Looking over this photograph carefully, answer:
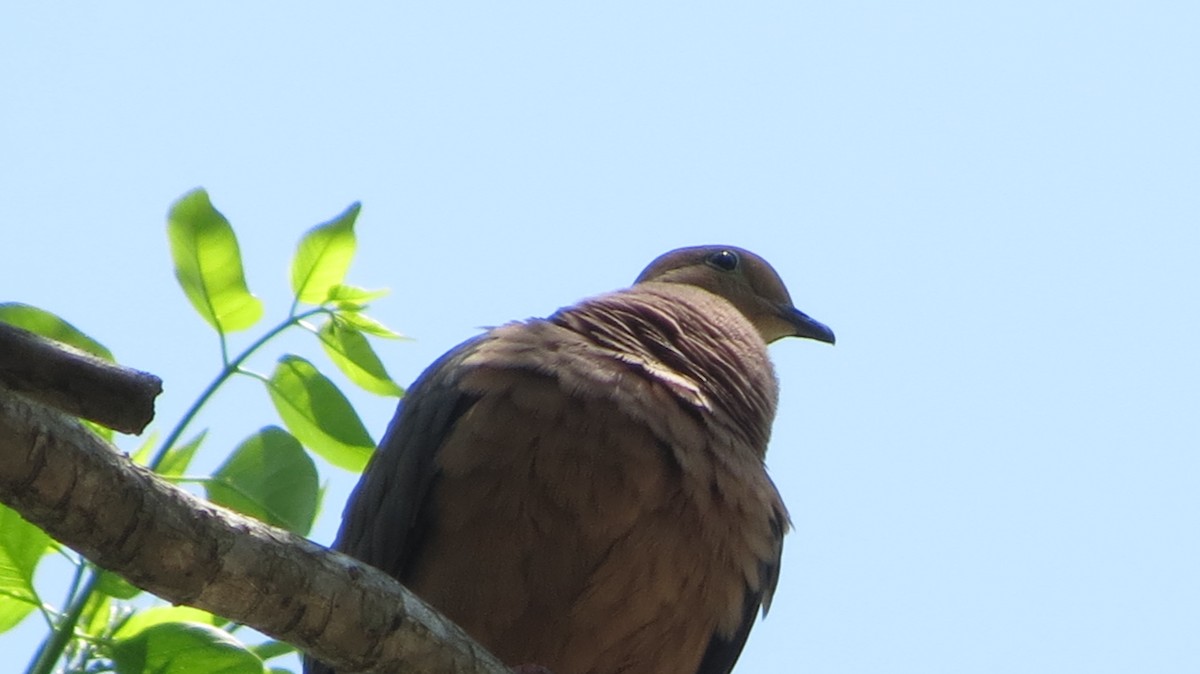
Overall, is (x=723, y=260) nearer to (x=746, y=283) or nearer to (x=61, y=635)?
(x=746, y=283)

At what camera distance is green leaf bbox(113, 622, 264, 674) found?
298cm

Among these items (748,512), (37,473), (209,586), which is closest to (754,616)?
(748,512)

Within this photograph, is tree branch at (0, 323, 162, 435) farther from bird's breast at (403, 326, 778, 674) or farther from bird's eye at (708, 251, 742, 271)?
bird's eye at (708, 251, 742, 271)

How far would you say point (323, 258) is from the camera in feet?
12.6

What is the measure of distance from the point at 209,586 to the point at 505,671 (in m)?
0.72

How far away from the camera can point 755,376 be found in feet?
15.7

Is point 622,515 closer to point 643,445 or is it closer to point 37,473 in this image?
point 643,445

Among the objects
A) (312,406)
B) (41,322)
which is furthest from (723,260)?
(41,322)

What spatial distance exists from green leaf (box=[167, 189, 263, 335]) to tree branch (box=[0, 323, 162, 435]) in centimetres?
155

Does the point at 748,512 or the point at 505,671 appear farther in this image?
the point at 748,512

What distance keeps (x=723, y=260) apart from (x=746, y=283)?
136mm

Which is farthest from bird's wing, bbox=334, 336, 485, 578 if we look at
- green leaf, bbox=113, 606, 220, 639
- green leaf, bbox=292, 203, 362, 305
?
green leaf, bbox=113, 606, 220, 639

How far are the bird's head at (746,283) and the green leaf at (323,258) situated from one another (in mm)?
2241

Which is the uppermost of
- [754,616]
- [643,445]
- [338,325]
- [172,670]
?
[338,325]
